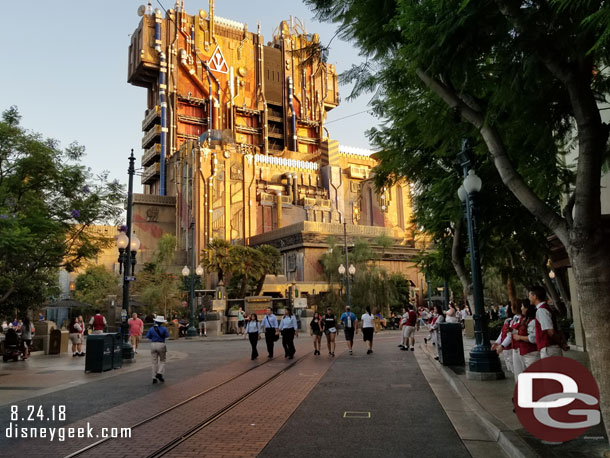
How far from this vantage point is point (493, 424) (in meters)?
6.70

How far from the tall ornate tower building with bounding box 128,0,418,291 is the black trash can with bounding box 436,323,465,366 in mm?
43751

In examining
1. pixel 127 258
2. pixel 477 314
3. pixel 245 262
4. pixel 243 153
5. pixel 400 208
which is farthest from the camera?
pixel 400 208

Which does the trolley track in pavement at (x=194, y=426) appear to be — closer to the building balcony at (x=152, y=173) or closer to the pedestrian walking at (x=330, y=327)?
the pedestrian walking at (x=330, y=327)

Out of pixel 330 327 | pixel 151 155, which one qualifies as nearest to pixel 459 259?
pixel 330 327

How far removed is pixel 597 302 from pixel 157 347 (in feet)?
31.7

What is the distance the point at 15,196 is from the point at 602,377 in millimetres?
18991

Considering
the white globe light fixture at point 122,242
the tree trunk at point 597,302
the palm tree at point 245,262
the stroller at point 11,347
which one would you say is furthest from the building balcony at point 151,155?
the tree trunk at point 597,302

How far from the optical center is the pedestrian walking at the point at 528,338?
7.37 metres

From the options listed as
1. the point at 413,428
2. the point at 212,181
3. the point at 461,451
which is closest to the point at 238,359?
the point at 413,428

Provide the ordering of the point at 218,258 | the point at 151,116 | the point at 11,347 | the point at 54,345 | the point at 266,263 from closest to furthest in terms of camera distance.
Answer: the point at 11,347 → the point at 54,345 → the point at 218,258 → the point at 266,263 → the point at 151,116

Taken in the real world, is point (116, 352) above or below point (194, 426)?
above

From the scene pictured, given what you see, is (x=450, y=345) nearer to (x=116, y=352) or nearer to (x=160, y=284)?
(x=116, y=352)

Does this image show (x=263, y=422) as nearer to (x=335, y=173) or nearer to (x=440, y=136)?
(x=440, y=136)

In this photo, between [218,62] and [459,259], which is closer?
[459,259]
